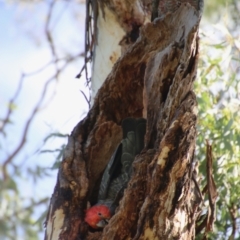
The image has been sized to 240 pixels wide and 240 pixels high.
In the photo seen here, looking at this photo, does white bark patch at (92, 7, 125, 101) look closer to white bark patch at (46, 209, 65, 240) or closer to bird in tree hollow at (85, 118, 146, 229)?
bird in tree hollow at (85, 118, 146, 229)

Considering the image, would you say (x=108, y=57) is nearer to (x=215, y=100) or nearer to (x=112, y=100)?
(x=112, y=100)

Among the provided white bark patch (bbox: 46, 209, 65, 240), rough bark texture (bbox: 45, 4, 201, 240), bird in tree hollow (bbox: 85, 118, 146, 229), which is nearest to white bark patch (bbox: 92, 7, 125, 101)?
rough bark texture (bbox: 45, 4, 201, 240)

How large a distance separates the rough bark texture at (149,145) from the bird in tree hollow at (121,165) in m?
0.07

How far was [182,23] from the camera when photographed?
8.37 ft

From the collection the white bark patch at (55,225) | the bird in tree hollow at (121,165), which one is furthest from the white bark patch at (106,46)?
the white bark patch at (55,225)

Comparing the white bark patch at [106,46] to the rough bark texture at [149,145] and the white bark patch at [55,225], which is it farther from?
the white bark patch at [55,225]

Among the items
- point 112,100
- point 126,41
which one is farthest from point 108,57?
point 112,100

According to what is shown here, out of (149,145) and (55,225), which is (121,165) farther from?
(55,225)

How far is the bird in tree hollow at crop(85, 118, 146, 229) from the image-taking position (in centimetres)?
271

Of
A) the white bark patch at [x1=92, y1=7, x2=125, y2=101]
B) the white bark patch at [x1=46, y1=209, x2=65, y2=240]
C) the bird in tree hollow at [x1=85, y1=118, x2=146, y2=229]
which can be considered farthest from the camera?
the white bark patch at [x1=92, y1=7, x2=125, y2=101]

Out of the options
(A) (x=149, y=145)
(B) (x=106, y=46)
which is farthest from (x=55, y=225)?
(B) (x=106, y=46)

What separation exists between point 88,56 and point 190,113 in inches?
50.4

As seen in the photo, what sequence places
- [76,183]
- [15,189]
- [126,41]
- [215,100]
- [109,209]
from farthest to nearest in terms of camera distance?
[15,189] < [215,100] < [126,41] < [109,209] < [76,183]

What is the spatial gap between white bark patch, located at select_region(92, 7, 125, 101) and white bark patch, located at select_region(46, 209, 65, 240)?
3.18 feet
